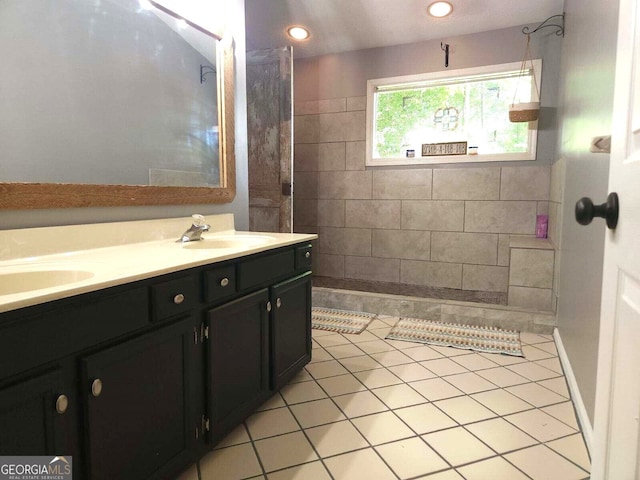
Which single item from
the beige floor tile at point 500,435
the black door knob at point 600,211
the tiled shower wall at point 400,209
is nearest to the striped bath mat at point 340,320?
the tiled shower wall at point 400,209

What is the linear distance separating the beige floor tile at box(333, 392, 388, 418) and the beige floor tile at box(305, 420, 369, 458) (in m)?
0.10

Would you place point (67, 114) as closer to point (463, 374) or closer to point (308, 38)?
point (463, 374)

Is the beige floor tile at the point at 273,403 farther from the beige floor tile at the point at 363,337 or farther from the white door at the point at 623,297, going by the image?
the white door at the point at 623,297

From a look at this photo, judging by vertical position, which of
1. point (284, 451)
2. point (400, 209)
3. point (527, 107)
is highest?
point (527, 107)

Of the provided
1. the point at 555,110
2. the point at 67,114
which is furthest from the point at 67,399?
the point at 555,110

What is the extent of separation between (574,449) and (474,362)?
0.90 metres

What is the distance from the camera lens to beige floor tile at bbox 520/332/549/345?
2891 mm

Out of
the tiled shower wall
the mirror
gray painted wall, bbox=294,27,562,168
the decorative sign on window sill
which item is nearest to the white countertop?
the mirror

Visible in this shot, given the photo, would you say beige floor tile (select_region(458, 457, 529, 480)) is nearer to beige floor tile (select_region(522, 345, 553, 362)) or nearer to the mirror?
beige floor tile (select_region(522, 345, 553, 362))

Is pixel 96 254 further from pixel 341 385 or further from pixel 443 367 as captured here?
pixel 443 367

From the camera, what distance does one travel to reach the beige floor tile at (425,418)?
6.00ft

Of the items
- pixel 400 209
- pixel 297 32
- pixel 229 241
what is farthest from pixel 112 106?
pixel 400 209

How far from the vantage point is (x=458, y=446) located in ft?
5.55

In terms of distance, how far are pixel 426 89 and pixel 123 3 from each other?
2.84 metres
